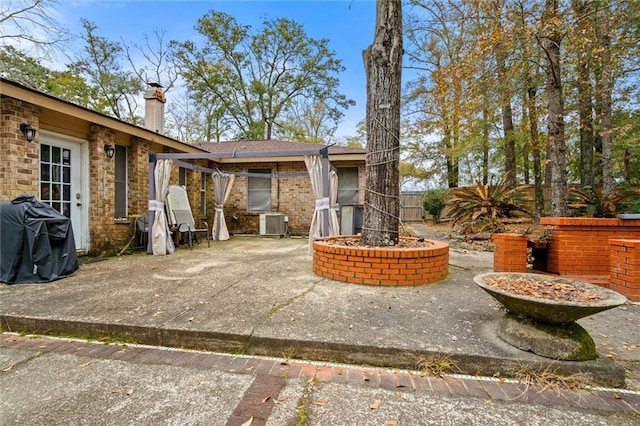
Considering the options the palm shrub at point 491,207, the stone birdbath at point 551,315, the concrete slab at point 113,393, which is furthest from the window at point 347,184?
the concrete slab at point 113,393

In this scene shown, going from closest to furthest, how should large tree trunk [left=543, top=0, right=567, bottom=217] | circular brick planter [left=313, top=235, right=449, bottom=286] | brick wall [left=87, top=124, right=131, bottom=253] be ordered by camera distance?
1. circular brick planter [left=313, top=235, right=449, bottom=286]
2. large tree trunk [left=543, top=0, right=567, bottom=217]
3. brick wall [left=87, top=124, right=131, bottom=253]

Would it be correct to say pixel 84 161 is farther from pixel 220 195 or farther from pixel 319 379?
pixel 319 379

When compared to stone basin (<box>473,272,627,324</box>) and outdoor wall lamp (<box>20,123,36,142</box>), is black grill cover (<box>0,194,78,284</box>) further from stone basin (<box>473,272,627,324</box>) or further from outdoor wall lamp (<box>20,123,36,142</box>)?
stone basin (<box>473,272,627,324</box>)

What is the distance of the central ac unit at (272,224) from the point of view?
888 centimetres

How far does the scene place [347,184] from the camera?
367 inches

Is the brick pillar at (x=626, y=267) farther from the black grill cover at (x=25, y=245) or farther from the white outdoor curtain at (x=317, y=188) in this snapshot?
the black grill cover at (x=25, y=245)

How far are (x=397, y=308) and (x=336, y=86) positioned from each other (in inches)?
658

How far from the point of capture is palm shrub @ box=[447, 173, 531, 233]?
22.0 feet

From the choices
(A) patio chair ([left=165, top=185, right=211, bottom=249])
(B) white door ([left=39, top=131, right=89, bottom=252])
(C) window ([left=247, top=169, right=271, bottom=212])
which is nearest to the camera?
(B) white door ([left=39, top=131, right=89, bottom=252])

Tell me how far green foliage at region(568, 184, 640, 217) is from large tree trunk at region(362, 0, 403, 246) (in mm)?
4094

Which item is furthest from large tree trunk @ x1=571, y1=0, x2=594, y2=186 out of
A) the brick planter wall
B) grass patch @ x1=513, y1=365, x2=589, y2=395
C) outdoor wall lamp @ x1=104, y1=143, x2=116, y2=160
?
outdoor wall lamp @ x1=104, y1=143, x2=116, y2=160

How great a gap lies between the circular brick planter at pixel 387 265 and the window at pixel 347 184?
5858 millimetres

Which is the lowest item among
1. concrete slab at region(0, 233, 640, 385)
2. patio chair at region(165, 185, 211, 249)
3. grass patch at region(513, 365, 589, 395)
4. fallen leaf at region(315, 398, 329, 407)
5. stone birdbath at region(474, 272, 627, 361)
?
fallen leaf at region(315, 398, 329, 407)

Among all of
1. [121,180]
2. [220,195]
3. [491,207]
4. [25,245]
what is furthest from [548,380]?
[220,195]
